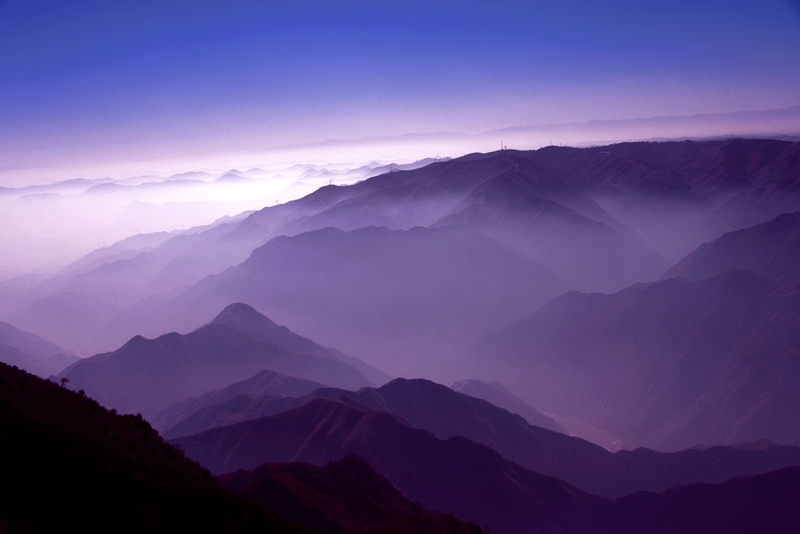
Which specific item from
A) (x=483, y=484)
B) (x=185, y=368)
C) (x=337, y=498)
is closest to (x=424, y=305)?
(x=185, y=368)

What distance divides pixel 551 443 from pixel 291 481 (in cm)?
5074

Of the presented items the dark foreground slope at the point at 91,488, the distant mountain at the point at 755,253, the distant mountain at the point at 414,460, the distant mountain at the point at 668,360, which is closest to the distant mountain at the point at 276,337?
the distant mountain at the point at 668,360

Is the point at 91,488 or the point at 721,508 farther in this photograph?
the point at 721,508

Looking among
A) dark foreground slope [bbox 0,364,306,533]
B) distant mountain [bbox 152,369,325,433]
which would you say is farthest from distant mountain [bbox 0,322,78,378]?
dark foreground slope [bbox 0,364,306,533]

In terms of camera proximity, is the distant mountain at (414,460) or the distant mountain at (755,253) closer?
the distant mountain at (414,460)

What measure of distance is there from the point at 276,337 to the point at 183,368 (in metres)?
25.0

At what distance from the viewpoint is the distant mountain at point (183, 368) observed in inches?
4478

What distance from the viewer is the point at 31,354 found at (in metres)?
164

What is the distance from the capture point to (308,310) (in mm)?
192625

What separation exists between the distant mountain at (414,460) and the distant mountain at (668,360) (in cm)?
5456

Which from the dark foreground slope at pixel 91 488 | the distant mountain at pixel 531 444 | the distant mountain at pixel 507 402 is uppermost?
the dark foreground slope at pixel 91 488

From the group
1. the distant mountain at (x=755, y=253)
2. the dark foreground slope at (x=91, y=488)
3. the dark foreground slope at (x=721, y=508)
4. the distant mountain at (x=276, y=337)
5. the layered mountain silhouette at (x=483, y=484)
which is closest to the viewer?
the dark foreground slope at (x=91, y=488)

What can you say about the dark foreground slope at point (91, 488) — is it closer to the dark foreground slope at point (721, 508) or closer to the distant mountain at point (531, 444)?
the dark foreground slope at point (721, 508)

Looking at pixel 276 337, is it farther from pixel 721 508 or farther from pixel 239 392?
pixel 721 508
